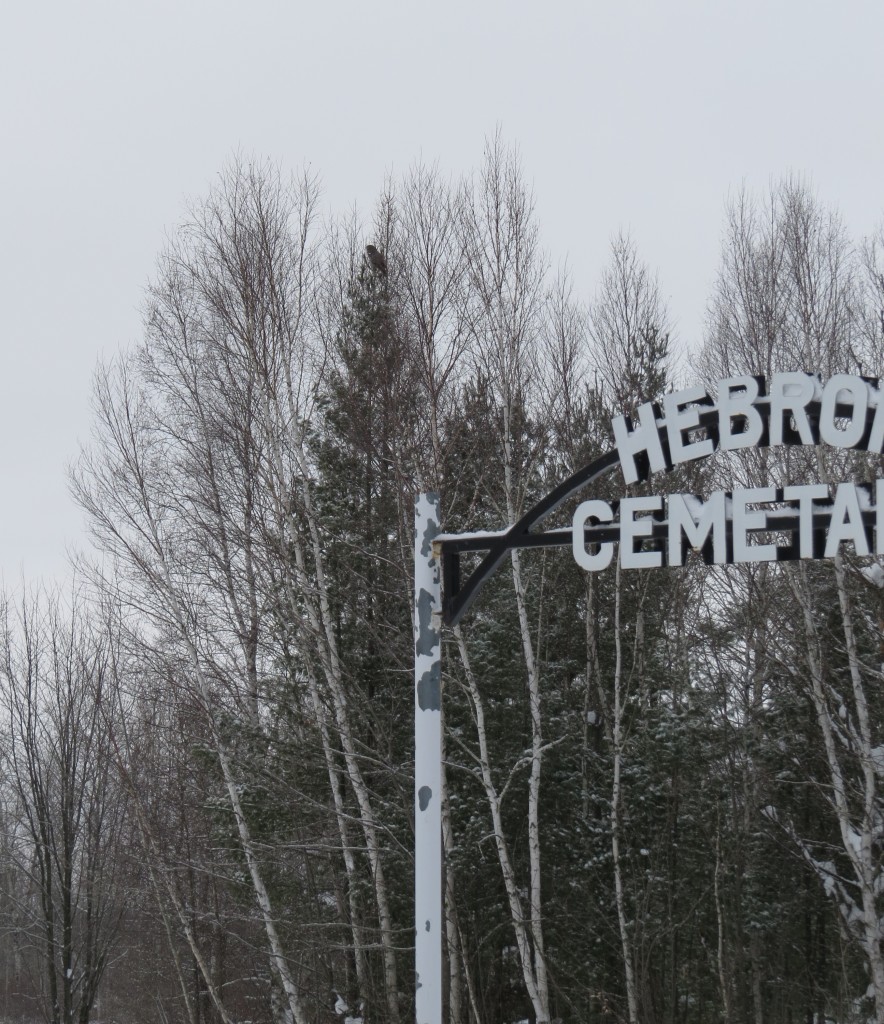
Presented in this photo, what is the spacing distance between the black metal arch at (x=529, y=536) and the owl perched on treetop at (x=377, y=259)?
27.2ft

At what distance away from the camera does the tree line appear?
38.1 feet

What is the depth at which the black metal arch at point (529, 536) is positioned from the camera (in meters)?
5.02

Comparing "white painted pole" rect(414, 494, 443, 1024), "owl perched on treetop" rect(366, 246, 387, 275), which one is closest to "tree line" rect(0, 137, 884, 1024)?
"owl perched on treetop" rect(366, 246, 387, 275)

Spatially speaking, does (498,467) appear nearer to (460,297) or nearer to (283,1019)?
(460,297)

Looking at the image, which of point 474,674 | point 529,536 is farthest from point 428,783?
point 474,674

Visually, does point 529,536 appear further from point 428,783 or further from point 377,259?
point 377,259

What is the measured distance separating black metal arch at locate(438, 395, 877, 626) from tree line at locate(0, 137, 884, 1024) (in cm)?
490

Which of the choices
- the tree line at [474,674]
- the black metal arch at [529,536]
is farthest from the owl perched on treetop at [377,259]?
the black metal arch at [529,536]

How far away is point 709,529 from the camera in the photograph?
4832mm

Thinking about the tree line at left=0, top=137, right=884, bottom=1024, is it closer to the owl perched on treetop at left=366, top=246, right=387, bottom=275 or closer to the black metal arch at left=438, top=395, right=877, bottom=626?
the owl perched on treetop at left=366, top=246, right=387, bottom=275

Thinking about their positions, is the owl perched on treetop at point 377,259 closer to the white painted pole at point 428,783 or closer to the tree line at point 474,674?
the tree line at point 474,674

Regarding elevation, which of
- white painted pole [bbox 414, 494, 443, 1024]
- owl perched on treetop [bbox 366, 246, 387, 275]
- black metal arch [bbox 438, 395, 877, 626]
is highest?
owl perched on treetop [bbox 366, 246, 387, 275]

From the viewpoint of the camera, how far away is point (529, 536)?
5297mm

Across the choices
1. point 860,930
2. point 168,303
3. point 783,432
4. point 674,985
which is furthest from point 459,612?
point 860,930
